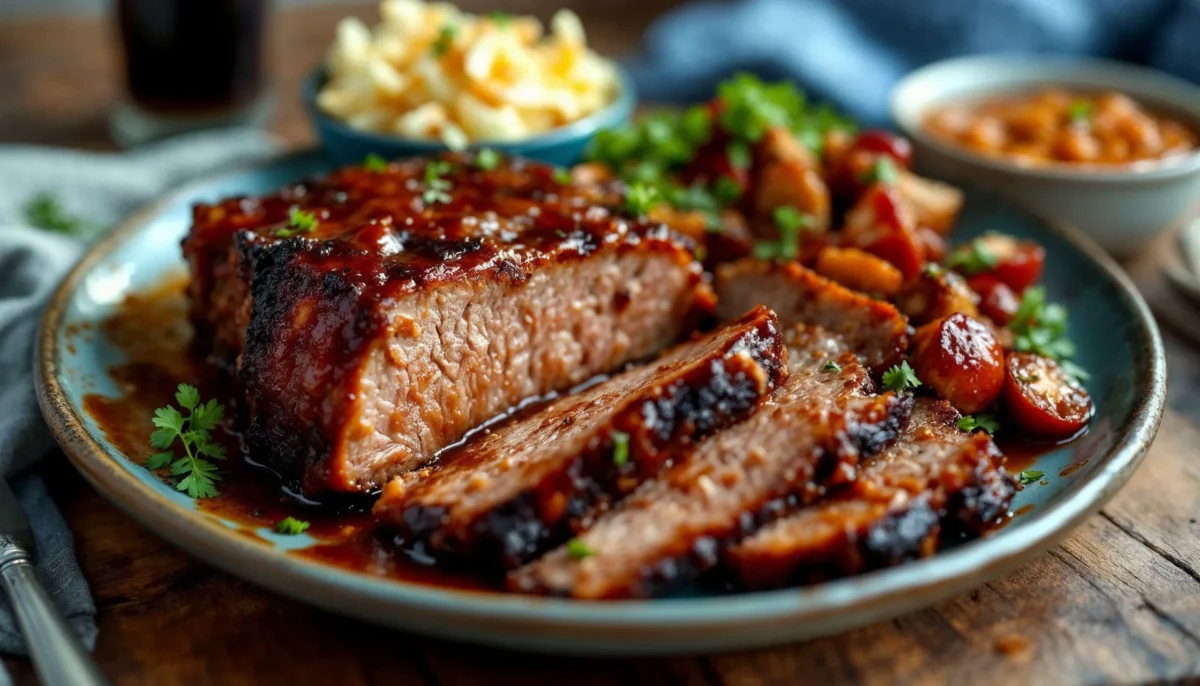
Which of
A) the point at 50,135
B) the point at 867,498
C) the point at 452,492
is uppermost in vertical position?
the point at 867,498

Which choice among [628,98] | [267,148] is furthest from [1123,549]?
[267,148]

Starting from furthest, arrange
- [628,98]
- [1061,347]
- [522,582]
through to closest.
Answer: [628,98]
[1061,347]
[522,582]

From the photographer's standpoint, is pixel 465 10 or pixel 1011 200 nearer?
pixel 1011 200

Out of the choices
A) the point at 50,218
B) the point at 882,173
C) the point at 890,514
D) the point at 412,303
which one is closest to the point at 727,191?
the point at 882,173

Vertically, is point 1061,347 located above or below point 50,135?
above

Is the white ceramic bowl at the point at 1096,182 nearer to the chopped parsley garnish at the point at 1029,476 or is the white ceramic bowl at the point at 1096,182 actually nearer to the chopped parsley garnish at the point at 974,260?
the chopped parsley garnish at the point at 974,260

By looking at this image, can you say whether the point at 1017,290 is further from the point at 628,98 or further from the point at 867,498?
the point at 628,98
